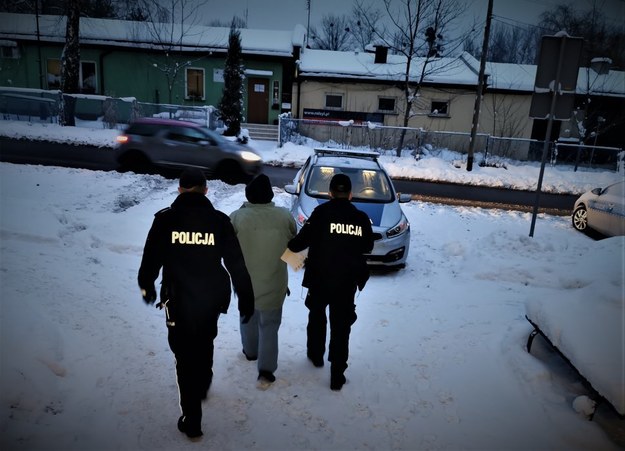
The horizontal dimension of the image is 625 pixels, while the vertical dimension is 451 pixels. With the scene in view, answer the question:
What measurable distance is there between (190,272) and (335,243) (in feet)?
4.25

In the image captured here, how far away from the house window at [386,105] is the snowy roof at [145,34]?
5.37 metres

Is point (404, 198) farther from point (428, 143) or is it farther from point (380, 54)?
point (380, 54)

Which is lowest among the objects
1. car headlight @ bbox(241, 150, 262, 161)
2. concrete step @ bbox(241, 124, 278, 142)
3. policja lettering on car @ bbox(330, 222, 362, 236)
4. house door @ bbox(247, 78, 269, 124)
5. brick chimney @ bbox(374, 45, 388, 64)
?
car headlight @ bbox(241, 150, 262, 161)

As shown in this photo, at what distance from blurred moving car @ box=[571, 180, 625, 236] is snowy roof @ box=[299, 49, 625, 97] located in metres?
14.2

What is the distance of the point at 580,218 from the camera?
35.5 ft

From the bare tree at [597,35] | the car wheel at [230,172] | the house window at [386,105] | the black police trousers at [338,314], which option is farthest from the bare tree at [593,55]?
the black police trousers at [338,314]

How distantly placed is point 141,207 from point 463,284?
6.19 m

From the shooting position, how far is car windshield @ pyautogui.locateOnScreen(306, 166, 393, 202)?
778 cm

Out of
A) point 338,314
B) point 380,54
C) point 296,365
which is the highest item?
point 380,54

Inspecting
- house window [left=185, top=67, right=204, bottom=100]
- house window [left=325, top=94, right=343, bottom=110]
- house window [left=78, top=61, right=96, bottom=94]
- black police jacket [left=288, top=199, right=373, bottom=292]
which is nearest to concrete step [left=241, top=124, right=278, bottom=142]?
house window [left=325, top=94, right=343, bottom=110]

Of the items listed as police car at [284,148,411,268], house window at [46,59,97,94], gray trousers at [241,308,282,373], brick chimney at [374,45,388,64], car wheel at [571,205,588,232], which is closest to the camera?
gray trousers at [241,308,282,373]

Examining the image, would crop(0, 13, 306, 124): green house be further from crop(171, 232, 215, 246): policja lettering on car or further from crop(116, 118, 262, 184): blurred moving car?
crop(171, 232, 215, 246): policja lettering on car

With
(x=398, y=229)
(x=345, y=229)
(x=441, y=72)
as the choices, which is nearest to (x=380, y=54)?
(x=441, y=72)

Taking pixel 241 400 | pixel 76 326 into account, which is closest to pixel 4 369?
pixel 76 326
